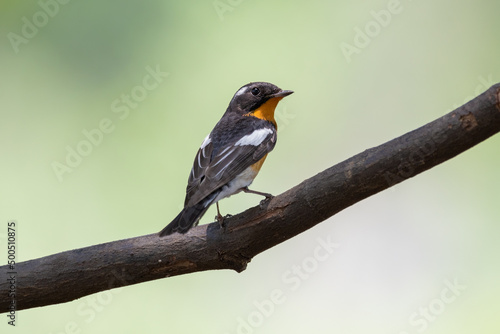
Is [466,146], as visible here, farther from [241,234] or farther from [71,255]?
[71,255]

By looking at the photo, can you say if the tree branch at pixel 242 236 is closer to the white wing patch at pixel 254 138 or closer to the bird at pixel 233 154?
the bird at pixel 233 154

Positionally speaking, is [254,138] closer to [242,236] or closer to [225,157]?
[225,157]

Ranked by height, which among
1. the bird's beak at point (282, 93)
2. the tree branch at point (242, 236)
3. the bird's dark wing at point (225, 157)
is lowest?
the tree branch at point (242, 236)

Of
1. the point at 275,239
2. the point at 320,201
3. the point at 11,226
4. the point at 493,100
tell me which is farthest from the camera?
the point at 11,226

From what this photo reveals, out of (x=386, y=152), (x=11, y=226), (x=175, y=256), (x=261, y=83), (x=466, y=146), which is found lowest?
(x=466, y=146)

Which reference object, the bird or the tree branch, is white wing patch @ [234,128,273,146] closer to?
the bird

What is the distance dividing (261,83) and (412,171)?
5.69 feet

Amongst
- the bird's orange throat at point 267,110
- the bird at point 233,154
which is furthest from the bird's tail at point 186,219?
the bird's orange throat at point 267,110

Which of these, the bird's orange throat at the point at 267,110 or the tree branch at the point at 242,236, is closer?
the tree branch at the point at 242,236

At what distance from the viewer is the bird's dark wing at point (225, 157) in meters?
3.34

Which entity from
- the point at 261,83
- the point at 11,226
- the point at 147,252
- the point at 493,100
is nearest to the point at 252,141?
the point at 261,83

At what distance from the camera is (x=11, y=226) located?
190 inches

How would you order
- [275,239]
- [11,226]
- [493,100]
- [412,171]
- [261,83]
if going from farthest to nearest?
[11,226] → [261,83] → [275,239] → [412,171] → [493,100]

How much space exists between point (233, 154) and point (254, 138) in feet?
0.70
